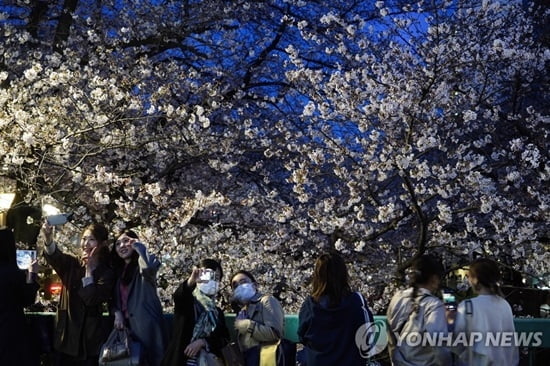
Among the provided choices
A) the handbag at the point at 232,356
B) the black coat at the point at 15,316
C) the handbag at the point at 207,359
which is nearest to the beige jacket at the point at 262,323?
the handbag at the point at 232,356

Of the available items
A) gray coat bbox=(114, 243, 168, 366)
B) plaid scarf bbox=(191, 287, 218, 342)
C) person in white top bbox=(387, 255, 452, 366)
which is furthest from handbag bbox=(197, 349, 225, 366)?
person in white top bbox=(387, 255, 452, 366)

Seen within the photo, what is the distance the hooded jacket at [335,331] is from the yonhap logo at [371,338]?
0.03 metres

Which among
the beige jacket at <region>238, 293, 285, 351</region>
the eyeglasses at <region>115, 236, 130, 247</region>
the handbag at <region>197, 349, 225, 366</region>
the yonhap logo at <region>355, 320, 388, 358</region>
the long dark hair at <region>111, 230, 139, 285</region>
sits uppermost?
the eyeglasses at <region>115, 236, 130, 247</region>

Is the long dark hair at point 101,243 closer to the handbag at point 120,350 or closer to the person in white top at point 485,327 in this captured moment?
the handbag at point 120,350

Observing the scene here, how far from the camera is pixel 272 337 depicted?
15.6 ft

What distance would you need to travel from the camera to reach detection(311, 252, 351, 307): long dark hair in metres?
4.55

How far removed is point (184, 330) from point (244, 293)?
459mm

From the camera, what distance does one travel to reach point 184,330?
4.77 m

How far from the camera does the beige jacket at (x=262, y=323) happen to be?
186 inches

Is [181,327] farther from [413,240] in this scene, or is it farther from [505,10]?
[505,10]

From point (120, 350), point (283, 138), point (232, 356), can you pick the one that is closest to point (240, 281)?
point (232, 356)

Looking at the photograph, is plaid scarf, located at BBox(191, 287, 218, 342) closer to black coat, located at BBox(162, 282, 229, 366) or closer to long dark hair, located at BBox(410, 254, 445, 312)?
black coat, located at BBox(162, 282, 229, 366)

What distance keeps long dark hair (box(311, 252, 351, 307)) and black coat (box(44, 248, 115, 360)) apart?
1.43 m

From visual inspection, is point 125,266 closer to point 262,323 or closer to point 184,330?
point 184,330
